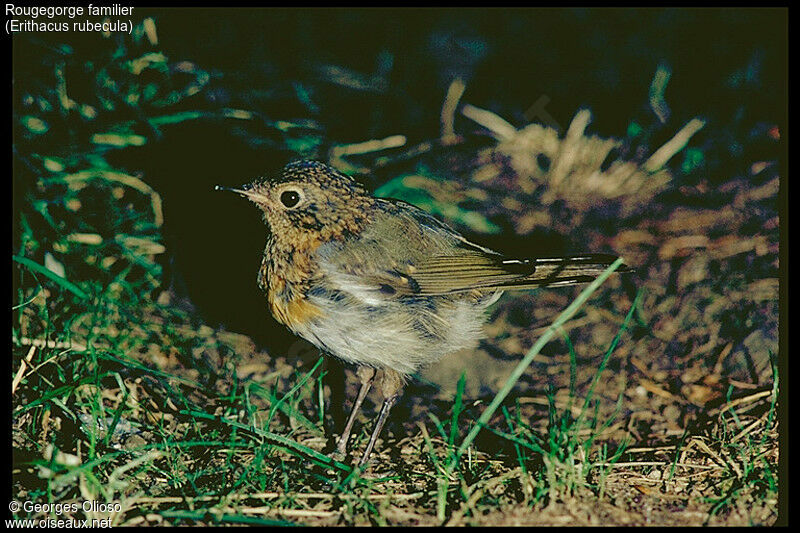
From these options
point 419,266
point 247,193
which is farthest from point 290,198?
point 419,266

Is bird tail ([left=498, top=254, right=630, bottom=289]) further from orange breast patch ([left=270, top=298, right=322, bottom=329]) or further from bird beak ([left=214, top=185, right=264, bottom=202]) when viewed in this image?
bird beak ([left=214, top=185, right=264, bottom=202])

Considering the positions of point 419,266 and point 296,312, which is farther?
point 419,266

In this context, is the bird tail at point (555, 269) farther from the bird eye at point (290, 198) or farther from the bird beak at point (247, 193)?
the bird beak at point (247, 193)

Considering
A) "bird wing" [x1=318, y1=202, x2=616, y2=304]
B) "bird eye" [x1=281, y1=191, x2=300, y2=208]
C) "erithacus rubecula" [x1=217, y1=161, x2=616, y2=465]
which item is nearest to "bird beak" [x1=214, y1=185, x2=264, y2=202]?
"erithacus rubecula" [x1=217, y1=161, x2=616, y2=465]

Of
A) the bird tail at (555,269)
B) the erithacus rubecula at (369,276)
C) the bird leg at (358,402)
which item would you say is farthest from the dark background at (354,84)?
the bird tail at (555,269)

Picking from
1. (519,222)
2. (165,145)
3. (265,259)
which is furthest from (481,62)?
(265,259)

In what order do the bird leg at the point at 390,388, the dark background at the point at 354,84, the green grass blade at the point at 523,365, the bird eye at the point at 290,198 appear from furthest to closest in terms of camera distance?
the dark background at the point at 354,84 → the bird leg at the point at 390,388 → the bird eye at the point at 290,198 → the green grass blade at the point at 523,365

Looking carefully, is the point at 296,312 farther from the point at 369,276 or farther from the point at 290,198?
the point at 290,198

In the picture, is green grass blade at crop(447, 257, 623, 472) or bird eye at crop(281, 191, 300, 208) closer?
green grass blade at crop(447, 257, 623, 472)
